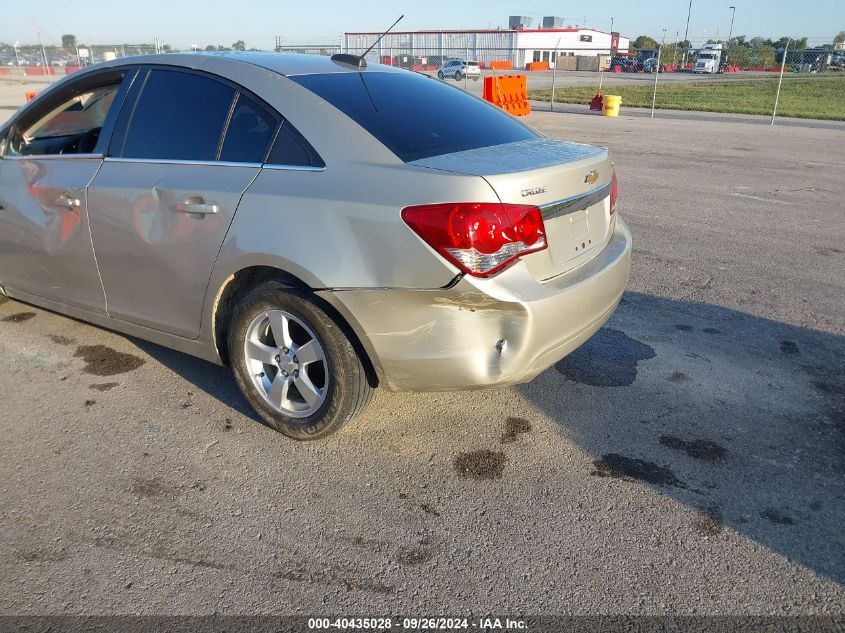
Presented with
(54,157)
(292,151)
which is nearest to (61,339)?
(54,157)

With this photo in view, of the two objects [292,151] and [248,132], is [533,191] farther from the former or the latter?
[248,132]

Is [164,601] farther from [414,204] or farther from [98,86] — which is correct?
[98,86]

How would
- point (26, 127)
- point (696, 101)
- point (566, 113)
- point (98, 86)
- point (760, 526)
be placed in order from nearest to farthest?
1. point (760, 526)
2. point (98, 86)
3. point (26, 127)
4. point (566, 113)
5. point (696, 101)

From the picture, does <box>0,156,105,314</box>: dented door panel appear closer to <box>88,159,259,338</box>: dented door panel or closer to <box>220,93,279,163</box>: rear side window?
<box>88,159,259,338</box>: dented door panel

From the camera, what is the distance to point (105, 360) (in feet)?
14.3

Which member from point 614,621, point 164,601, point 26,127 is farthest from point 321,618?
point 26,127

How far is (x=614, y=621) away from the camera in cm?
235

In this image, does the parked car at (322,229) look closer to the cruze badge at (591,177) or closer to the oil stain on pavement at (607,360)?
the cruze badge at (591,177)

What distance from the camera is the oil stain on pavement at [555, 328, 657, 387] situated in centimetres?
407

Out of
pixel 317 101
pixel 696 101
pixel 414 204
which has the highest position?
pixel 317 101

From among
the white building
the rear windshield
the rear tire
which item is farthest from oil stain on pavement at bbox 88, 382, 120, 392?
the white building

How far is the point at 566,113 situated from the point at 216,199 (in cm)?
2160

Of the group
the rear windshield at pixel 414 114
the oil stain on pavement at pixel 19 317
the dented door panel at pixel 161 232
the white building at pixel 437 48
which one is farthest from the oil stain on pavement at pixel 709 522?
the white building at pixel 437 48

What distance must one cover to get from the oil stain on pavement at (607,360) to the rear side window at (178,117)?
92.1 inches
